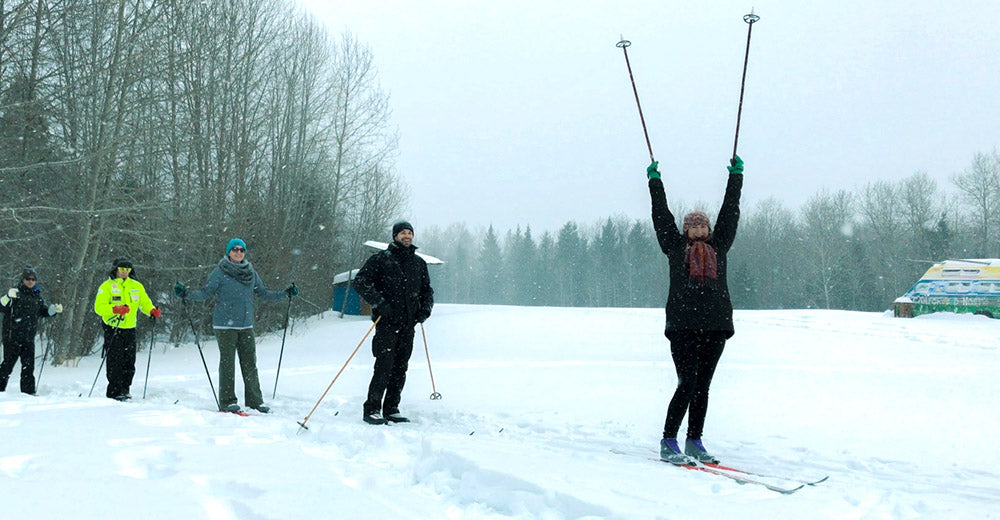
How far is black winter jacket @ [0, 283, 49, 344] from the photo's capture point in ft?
26.2

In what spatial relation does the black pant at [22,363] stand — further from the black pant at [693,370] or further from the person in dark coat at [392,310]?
the black pant at [693,370]

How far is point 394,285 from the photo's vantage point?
19.2 ft

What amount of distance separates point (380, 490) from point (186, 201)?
45.8 ft

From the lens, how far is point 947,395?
7.50 metres

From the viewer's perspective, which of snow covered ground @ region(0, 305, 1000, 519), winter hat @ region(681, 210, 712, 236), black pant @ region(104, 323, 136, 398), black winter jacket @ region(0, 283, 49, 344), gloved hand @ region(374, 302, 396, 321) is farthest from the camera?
black winter jacket @ region(0, 283, 49, 344)

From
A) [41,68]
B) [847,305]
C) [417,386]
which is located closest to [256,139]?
[41,68]

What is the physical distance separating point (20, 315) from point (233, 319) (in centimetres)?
365

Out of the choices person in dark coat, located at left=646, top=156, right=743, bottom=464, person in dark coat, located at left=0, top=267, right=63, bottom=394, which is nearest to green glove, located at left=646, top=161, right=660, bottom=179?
person in dark coat, located at left=646, top=156, right=743, bottom=464

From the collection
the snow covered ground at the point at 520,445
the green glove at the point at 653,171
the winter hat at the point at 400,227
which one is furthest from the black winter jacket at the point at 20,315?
the green glove at the point at 653,171

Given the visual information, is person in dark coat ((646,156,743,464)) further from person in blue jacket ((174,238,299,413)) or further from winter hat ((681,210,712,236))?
person in blue jacket ((174,238,299,413))

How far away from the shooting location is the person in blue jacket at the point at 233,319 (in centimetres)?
640

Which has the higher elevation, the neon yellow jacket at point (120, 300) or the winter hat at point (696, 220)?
the winter hat at point (696, 220)

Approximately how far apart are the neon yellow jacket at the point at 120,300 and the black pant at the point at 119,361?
0.45ft

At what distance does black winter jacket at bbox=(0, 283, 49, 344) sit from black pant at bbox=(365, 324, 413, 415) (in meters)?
5.05
